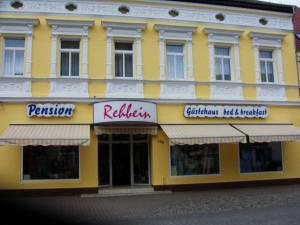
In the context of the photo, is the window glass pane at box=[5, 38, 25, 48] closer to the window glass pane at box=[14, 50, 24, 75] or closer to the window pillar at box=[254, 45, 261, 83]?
the window glass pane at box=[14, 50, 24, 75]

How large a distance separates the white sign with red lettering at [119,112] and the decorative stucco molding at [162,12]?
168 inches

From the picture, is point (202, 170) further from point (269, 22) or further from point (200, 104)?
point (269, 22)

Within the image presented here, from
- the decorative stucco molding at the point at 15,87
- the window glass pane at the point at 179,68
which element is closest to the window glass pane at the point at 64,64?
the decorative stucco molding at the point at 15,87

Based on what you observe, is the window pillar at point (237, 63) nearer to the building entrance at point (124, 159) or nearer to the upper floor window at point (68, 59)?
the building entrance at point (124, 159)

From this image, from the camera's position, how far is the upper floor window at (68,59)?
17328 mm

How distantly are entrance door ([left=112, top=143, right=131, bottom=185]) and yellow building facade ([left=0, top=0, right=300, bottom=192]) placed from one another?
47mm

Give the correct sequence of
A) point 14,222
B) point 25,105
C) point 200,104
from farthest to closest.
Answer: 1. point 200,104
2. point 25,105
3. point 14,222

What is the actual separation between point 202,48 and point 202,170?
19.0 ft

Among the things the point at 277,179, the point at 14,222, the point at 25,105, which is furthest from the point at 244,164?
the point at 14,222

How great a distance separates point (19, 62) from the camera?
17.0 metres

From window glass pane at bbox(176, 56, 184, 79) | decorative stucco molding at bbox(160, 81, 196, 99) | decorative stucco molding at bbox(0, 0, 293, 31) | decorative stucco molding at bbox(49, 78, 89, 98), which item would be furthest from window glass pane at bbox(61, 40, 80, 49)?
window glass pane at bbox(176, 56, 184, 79)

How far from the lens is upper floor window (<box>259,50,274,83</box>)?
1977cm

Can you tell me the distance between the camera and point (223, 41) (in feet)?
62.1

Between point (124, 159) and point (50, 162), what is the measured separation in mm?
3425
